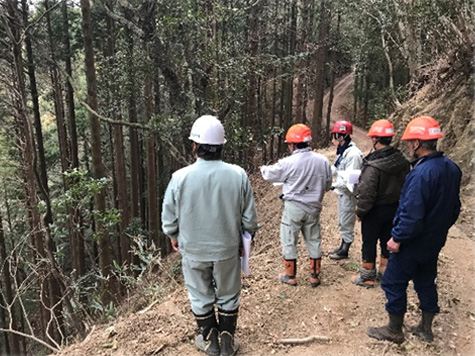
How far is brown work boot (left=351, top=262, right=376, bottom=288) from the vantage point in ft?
15.6

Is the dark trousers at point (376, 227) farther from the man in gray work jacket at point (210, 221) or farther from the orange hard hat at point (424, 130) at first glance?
the man in gray work jacket at point (210, 221)

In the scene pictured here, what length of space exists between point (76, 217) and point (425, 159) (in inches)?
346

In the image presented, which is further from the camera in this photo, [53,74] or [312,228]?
[53,74]

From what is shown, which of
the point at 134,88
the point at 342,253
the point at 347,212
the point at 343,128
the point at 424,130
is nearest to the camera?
the point at 424,130

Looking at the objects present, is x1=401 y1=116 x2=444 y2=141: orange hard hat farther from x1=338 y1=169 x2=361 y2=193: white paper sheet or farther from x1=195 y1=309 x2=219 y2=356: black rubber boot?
x1=195 y1=309 x2=219 y2=356: black rubber boot

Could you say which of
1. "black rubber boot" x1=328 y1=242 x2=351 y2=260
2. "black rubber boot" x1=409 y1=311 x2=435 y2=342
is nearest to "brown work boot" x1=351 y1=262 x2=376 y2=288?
"black rubber boot" x1=328 y1=242 x2=351 y2=260

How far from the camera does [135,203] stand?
18328 millimetres

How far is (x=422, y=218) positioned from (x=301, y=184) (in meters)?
1.62

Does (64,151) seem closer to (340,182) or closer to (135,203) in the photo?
(135,203)

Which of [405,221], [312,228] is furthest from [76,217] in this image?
[405,221]

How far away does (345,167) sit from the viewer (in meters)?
4.95

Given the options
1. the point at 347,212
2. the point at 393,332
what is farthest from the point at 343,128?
the point at 393,332

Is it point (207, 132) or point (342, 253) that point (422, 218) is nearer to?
point (207, 132)

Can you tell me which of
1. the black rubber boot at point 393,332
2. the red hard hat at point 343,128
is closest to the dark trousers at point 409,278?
the black rubber boot at point 393,332
